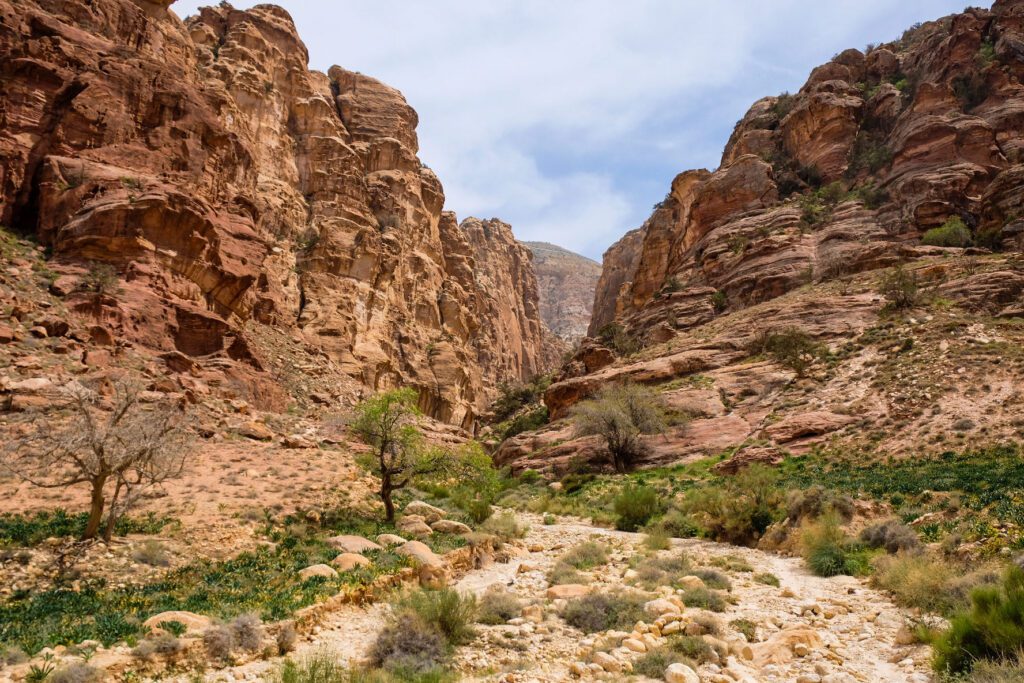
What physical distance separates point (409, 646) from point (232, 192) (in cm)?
4109

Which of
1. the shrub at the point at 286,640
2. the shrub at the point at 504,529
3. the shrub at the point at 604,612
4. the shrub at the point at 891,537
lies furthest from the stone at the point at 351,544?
the shrub at the point at 891,537

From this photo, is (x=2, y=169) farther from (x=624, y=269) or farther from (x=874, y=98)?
(x=624, y=269)

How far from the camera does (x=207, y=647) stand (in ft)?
26.2

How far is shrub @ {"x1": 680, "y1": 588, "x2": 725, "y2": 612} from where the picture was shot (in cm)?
1027

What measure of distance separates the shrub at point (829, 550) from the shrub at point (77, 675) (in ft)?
42.8

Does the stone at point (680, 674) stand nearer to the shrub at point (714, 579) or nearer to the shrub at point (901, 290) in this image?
the shrub at point (714, 579)

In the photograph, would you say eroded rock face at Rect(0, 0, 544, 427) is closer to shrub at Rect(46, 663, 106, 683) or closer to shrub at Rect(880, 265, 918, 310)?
shrub at Rect(46, 663, 106, 683)

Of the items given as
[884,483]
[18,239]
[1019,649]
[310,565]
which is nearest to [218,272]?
[18,239]

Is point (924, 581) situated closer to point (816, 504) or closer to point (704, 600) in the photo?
point (704, 600)

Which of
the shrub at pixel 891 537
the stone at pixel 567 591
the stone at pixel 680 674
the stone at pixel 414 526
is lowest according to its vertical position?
the stone at pixel 414 526

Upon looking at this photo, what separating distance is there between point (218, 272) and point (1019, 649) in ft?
116

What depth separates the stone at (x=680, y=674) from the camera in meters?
7.09

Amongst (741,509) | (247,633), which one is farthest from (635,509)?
(247,633)

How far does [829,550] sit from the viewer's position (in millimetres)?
13039
